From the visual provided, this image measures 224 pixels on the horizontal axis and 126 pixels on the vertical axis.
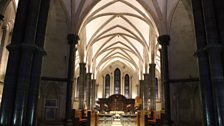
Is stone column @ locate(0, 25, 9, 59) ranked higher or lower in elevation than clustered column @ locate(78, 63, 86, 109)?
→ higher

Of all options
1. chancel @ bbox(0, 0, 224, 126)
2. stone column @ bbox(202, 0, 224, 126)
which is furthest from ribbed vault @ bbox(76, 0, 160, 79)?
stone column @ bbox(202, 0, 224, 126)

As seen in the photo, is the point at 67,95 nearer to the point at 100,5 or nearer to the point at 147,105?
the point at 100,5

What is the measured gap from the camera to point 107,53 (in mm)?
31359

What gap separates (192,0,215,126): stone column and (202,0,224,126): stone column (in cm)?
22

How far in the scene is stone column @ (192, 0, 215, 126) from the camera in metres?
7.62

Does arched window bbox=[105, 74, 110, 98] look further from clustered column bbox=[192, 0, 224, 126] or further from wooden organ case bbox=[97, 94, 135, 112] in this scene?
clustered column bbox=[192, 0, 224, 126]

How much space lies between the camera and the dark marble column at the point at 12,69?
7130 mm

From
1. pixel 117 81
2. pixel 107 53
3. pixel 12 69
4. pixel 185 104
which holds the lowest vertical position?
pixel 185 104

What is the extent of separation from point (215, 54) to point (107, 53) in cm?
2391

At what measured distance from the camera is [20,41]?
797 centimetres

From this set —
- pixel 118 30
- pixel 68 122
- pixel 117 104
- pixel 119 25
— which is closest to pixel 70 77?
pixel 68 122

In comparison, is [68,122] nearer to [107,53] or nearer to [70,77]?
[70,77]

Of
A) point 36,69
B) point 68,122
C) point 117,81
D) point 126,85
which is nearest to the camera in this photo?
point 36,69

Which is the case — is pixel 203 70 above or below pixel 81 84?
below
